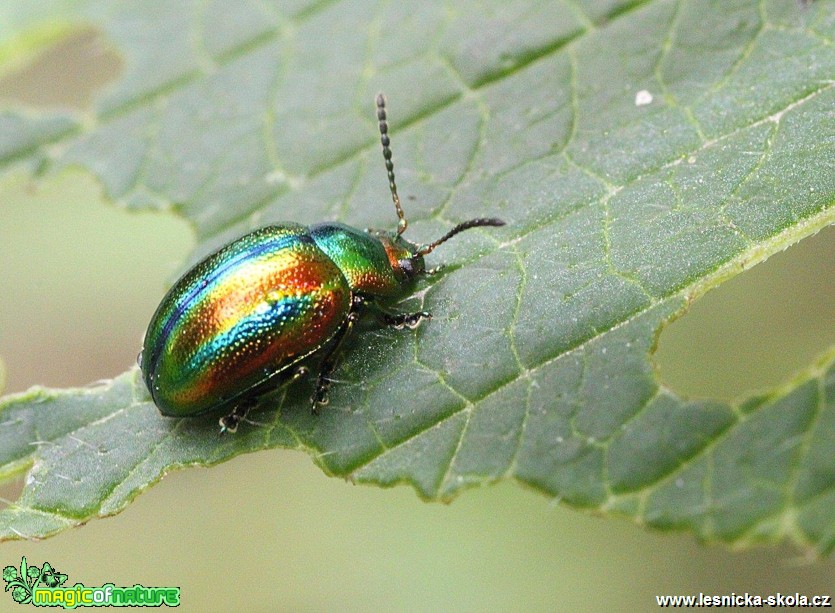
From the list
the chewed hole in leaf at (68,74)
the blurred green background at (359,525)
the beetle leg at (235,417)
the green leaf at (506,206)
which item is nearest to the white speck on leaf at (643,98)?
the green leaf at (506,206)

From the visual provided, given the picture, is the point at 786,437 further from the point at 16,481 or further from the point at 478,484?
the point at 16,481

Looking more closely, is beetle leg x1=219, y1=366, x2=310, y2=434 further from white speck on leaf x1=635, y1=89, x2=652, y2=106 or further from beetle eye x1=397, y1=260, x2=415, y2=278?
white speck on leaf x1=635, y1=89, x2=652, y2=106

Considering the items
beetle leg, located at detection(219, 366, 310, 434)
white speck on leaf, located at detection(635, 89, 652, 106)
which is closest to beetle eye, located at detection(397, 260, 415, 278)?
beetle leg, located at detection(219, 366, 310, 434)

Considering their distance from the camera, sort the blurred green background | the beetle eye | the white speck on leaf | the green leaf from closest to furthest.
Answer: the green leaf → the beetle eye → the white speck on leaf → the blurred green background

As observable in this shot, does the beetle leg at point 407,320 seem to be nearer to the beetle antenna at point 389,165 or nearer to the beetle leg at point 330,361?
the beetle leg at point 330,361

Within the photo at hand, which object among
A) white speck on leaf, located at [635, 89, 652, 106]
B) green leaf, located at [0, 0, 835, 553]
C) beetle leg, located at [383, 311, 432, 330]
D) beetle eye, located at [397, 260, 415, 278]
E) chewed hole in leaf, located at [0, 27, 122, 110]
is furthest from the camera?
chewed hole in leaf, located at [0, 27, 122, 110]

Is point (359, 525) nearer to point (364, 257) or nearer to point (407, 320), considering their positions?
point (407, 320)
